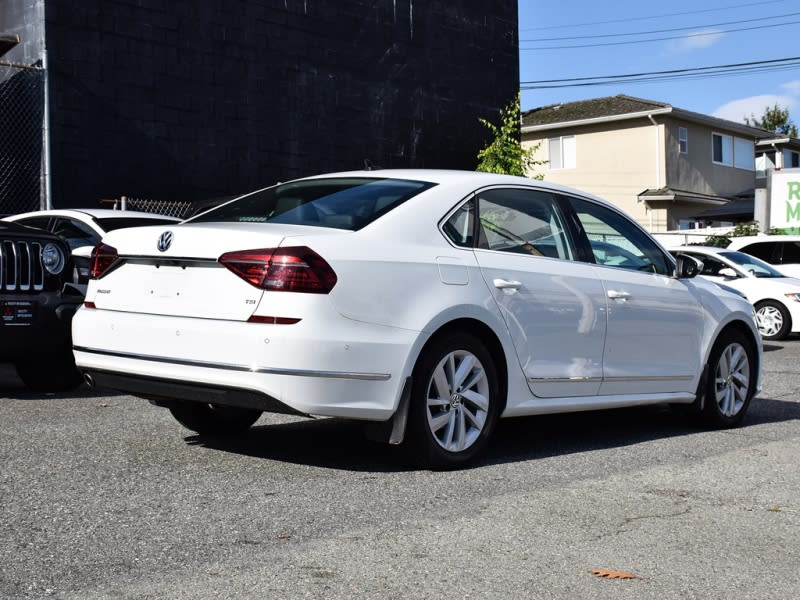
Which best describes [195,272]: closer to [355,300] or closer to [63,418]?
[355,300]

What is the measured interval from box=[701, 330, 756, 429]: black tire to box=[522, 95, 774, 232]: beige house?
3097 cm

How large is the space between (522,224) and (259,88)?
15352mm

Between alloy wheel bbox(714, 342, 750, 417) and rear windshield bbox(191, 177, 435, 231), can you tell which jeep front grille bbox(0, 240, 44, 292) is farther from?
alloy wheel bbox(714, 342, 750, 417)

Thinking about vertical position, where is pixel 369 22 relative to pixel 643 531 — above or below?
above

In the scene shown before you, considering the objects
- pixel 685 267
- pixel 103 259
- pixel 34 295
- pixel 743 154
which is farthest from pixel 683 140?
pixel 103 259

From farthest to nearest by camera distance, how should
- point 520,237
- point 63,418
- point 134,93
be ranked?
1. point 134,93
2. point 63,418
3. point 520,237

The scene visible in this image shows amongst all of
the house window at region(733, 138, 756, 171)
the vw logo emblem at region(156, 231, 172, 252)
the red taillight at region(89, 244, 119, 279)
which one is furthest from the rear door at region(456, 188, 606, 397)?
the house window at region(733, 138, 756, 171)

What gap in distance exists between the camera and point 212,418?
6.79 meters

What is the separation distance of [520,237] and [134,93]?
13873 millimetres

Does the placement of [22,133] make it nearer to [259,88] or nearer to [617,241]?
[259,88]

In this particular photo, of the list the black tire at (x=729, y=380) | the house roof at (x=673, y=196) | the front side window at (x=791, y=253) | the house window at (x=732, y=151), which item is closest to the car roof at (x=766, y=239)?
the front side window at (x=791, y=253)

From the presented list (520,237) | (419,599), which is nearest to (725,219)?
(520,237)

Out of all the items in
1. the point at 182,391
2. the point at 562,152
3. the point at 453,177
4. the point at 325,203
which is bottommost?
the point at 182,391

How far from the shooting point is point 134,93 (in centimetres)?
1908
